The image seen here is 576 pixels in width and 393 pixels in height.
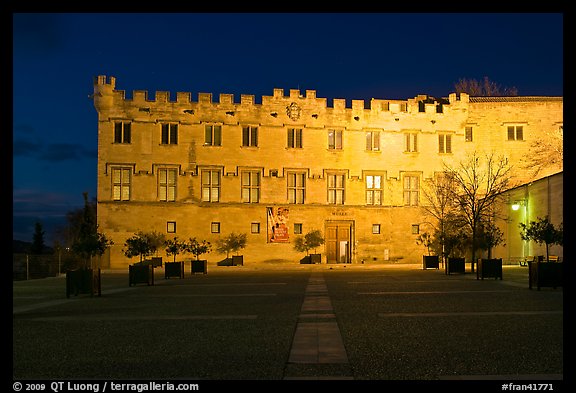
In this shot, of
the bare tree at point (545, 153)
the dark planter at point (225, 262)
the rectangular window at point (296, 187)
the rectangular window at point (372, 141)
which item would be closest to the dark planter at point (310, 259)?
the rectangular window at point (296, 187)

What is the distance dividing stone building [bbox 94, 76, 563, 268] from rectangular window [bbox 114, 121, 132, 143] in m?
0.07

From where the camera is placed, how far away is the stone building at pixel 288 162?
4175 cm

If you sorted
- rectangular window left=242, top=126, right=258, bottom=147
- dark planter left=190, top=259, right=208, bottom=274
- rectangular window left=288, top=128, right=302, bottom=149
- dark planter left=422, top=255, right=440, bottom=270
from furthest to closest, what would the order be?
rectangular window left=288, top=128, right=302, bottom=149
rectangular window left=242, top=126, right=258, bottom=147
dark planter left=422, top=255, right=440, bottom=270
dark planter left=190, top=259, right=208, bottom=274

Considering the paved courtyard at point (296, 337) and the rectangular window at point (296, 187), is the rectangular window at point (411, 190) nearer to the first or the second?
the rectangular window at point (296, 187)

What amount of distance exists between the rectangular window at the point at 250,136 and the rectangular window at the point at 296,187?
11.5ft

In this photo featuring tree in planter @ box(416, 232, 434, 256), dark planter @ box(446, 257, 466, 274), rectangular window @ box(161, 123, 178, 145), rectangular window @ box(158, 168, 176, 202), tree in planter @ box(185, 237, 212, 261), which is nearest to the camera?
dark planter @ box(446, 257, 466, 274)

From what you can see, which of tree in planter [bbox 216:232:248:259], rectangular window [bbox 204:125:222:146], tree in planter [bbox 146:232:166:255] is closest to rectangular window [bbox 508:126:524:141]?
tree in planter [bbox 216:232:248:259]

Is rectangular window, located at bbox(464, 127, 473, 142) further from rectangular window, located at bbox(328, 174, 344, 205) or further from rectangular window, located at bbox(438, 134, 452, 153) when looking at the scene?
rectangular window, located at bbox(328, 174, 344, 205)

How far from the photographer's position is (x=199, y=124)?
4275cm

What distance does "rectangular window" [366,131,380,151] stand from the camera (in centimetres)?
4459

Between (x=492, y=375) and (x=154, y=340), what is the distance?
5.35 m

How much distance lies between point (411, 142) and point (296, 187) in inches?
373

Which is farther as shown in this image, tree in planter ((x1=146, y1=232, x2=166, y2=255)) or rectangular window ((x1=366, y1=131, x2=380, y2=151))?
rectangular window ((x1=366, y1=131, x2=380, y2=151))

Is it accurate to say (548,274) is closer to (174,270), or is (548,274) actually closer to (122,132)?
(174,270)
